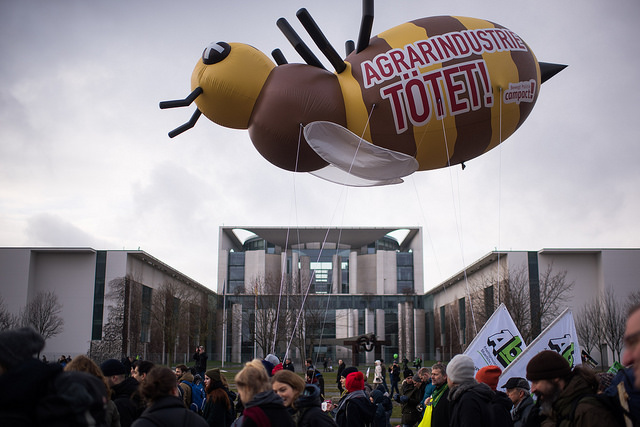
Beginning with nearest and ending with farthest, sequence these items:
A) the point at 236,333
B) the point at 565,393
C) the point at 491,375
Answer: the point at 565,393 < the point at 491,375 < the point at 236,333

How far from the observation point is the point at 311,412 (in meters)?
4.68

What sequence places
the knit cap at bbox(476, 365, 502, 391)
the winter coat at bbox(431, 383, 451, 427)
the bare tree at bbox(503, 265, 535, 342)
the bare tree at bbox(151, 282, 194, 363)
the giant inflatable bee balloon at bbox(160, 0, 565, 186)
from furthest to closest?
the bare tree at bbox(151, 282, 194, 363) → the bare tree at bbox(503, 265, 535, 342) → the giant inflatable bee balloon at bbox(160, 0, 565, 186) → the knit cap at bbox(476, 365, 502, 391) → the winter coat at bbox(431, 383, 451, 427)

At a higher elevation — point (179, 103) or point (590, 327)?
point (179, 103)

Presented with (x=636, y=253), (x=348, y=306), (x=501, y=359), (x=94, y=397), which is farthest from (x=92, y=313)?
(x=94, y=397)

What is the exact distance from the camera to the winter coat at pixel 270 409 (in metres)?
4.02

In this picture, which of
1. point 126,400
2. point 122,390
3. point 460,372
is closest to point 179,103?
point 122,390

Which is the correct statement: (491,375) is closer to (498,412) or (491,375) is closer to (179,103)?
(498,412)

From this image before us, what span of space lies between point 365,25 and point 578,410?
7.61 meters

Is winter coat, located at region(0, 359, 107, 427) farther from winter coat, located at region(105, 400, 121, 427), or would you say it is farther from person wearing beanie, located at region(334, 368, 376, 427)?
person wearing beanie, located at region(334, 368, 376, 427)

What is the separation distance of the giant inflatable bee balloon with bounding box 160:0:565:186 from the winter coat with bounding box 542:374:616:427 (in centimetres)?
677

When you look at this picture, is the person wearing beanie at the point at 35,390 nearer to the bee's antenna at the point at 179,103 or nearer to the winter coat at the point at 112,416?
the winter coat at the point at 112,416

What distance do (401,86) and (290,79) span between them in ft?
6.05

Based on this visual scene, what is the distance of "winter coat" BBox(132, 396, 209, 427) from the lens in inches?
146

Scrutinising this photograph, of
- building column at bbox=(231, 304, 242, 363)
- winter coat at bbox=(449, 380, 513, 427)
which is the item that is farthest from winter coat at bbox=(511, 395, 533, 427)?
building column at bbox=(231, 304, 242, 363)
